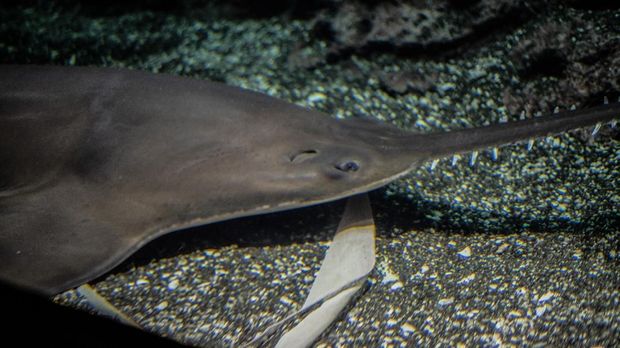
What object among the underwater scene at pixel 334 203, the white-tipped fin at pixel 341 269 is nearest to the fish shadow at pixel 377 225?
the underwater scene at pixel 334 203

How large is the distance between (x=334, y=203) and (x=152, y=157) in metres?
1.06

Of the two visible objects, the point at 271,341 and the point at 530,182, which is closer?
the point at 271,341

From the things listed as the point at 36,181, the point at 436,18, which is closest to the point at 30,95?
the point at 36,181

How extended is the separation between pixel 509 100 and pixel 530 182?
90 centimetres

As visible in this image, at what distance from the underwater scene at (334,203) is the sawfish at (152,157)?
1 cm

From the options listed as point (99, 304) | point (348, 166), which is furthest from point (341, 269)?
point (99, 304)

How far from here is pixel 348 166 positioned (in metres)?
2.42

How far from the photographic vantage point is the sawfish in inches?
84.4

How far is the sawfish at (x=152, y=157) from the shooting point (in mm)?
2143

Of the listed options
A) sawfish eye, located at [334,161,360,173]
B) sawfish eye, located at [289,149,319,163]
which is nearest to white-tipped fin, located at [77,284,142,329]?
sawfish eye, located at [289,149,319,163]

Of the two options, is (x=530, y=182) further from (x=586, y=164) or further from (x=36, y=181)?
(x=36, y=181)

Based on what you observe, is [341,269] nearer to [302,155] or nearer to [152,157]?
[302,155]

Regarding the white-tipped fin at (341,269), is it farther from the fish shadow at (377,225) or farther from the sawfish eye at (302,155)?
the sawfish eye at (302,155)

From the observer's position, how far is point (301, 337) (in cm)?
197
